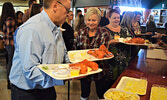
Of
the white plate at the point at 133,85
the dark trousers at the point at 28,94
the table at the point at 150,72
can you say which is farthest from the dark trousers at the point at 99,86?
the dark trousers at the point at 28,94

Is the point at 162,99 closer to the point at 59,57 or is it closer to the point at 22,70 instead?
the point at 59,57

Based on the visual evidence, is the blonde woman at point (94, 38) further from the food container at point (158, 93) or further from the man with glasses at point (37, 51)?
the man with glasses at point (37, 51)

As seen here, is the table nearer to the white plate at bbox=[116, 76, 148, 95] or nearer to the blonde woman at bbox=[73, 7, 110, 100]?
the white plate at bbox=[116, 76, 148, 95]

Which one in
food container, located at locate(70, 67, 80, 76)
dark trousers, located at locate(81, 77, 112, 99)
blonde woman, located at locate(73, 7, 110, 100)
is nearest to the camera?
food container, located at locate(70, 67, 80, 76)

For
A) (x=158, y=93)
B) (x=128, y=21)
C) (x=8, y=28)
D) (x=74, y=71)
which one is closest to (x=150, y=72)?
(x=158, y=93)

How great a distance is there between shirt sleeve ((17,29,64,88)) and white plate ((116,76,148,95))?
0.80 meters

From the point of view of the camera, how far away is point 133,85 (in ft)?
5.23

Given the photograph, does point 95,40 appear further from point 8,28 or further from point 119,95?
point 8,28

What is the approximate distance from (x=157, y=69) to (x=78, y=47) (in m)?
1.24

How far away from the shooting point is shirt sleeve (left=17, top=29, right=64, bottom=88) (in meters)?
1.11

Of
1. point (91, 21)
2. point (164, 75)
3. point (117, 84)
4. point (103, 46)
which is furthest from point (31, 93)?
point (164, 75)

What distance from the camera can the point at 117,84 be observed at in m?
1.61

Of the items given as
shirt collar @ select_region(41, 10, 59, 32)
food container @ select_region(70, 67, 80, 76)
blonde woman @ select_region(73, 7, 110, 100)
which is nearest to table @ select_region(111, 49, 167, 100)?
blonde woman @ select_region(73, 7, 110, 100)

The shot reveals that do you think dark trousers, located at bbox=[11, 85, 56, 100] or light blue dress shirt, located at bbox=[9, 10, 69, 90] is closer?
light blue dress shirt, located at bbox=[9, 10, 69, 90]
